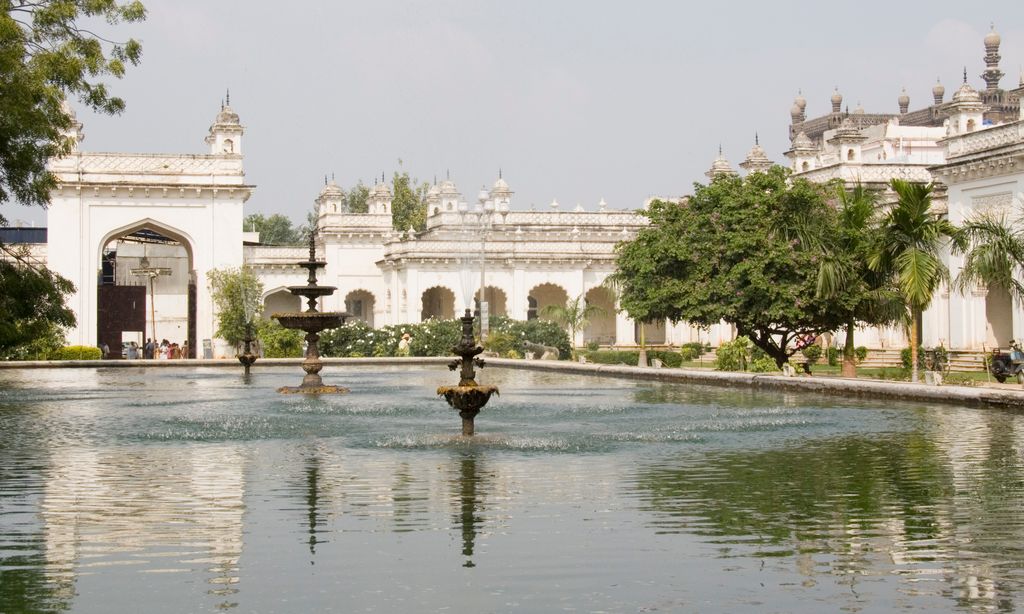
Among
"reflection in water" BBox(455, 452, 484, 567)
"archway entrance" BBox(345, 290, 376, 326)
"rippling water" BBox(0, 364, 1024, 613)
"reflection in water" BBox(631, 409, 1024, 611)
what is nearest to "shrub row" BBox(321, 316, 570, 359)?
"archway entrance" BBox(345, 290, 376, 326)

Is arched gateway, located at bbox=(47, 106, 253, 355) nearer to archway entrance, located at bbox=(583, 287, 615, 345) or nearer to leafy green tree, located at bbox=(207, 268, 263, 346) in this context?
leafy green tree, located at bbox=(207, 268, 263, 346)

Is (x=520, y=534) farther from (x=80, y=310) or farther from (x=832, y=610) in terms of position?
(x=80, y=310)

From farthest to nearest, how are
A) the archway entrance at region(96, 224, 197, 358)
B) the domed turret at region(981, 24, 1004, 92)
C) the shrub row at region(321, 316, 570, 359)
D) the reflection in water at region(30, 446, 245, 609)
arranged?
the domed turret at region(981, 24, 1004, 92) → the archway entrance at region(96, 224, 197, 358) → the shrub row at region(321, 316, 570, 359) → the reflection in water at region(30, 446, 245, 609)

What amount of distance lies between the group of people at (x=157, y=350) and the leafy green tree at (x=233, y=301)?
1.68m

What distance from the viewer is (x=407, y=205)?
225ft

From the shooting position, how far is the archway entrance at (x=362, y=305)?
4988 centimetres

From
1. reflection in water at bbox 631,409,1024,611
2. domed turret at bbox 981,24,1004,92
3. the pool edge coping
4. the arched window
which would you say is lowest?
reflection in water at bbox 631,409,1024,611

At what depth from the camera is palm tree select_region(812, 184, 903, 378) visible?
22.1 metres

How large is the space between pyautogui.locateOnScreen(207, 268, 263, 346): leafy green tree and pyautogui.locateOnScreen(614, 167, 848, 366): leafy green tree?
54.9 feet

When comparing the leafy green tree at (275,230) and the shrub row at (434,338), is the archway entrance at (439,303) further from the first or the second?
the leafy green tree at (275,230)

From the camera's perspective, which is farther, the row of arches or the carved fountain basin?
the row of arches

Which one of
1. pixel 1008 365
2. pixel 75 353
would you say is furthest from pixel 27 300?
pixel 75 353

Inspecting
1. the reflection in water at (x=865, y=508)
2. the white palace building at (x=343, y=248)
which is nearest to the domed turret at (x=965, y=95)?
the white palace building at (x=343, y=248)

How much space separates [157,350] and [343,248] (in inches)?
351
